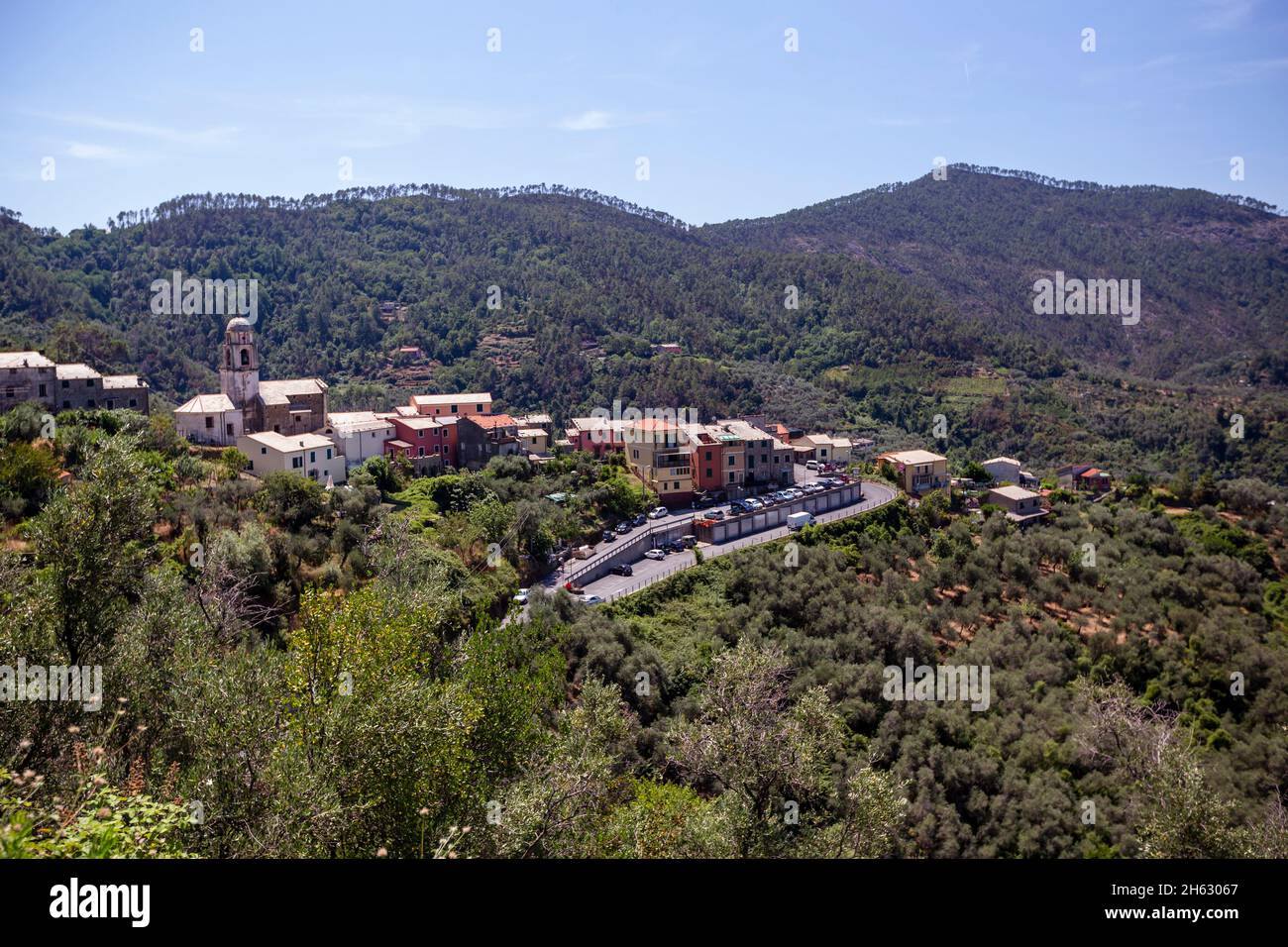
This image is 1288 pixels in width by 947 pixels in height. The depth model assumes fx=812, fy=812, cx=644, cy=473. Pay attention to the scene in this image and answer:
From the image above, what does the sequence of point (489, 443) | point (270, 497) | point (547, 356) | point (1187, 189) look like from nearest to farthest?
point (270, 497), point (489, 443), point (547, 356), point (1187, 189)

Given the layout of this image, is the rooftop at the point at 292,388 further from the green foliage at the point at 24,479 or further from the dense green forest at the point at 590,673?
the green foliage at the point at 24,479

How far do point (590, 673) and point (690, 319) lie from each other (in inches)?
3061

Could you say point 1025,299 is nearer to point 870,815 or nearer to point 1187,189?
point 1187,189

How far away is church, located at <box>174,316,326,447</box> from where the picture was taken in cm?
3484

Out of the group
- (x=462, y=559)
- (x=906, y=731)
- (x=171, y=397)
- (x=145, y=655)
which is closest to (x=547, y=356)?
(x=171, y=397)

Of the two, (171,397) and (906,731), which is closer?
(906,731)

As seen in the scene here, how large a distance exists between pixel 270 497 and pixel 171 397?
52.2 meters

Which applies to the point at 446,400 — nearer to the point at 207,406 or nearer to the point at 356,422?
the point at 356,422
